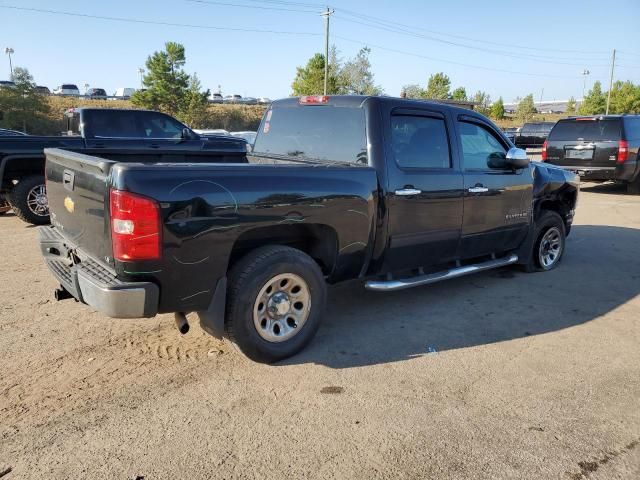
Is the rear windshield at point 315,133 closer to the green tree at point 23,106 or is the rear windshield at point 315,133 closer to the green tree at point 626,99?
the green tree at point 23,106

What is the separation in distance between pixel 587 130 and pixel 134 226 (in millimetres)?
12853

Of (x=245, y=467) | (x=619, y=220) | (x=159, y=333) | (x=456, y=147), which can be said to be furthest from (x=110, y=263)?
(x=619, y=220)

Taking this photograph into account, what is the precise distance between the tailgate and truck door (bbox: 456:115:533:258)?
319 cm

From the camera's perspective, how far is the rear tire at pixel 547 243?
6020mm

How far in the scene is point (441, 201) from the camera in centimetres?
448

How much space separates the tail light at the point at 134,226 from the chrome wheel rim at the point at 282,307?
84 cm

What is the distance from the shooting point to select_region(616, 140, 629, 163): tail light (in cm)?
1195

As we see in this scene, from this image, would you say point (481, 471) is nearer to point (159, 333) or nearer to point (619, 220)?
point (159, 333)

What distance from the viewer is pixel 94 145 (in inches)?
347

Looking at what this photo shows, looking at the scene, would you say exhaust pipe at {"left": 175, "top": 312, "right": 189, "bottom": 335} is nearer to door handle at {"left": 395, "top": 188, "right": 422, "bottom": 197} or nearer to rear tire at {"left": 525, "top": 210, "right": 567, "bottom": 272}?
door handle at {"left": 395, "top": 188, "right": 422, "bottom": 197}

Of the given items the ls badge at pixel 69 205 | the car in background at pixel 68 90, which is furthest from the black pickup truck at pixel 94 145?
the car in background at pixel 68 90

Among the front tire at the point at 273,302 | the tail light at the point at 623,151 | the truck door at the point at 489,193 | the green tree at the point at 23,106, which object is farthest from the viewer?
the green tree at the point at 23,106

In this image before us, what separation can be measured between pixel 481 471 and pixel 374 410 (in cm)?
72

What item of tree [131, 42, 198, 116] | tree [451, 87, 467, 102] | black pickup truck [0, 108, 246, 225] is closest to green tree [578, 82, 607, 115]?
tree [451, 87, 467, 102]
